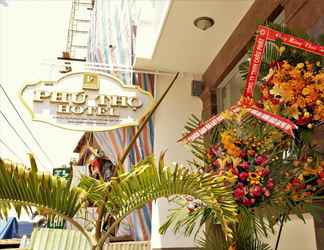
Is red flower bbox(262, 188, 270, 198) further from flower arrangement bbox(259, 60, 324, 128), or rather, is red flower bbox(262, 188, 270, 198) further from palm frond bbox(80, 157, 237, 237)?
flower arrangement bbox(259, 60, 324, 128)

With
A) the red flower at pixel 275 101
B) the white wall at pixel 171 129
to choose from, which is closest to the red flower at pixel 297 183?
the red flower at pixel 275 101

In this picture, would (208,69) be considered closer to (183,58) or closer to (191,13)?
(183,58)

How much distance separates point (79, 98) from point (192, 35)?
1.53 metres

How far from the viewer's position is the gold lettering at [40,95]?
2.86 meters

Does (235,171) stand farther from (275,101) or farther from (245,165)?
(275,101)

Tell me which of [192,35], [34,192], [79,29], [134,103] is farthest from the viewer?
[79,29]

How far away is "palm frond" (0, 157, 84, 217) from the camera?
1.43m

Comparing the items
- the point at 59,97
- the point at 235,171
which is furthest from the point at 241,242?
the point at 59,97

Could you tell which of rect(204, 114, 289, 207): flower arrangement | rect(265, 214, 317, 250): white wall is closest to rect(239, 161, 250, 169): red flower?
rect(204, 114, 289, 207): flower arrangement

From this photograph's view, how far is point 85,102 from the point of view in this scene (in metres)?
2.99

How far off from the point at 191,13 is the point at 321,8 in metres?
1.49

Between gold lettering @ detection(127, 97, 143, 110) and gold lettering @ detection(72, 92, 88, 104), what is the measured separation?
0.38 metres

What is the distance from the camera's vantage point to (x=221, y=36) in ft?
12.5

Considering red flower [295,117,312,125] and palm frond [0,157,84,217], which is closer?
palm frond [0,157,84,217]
